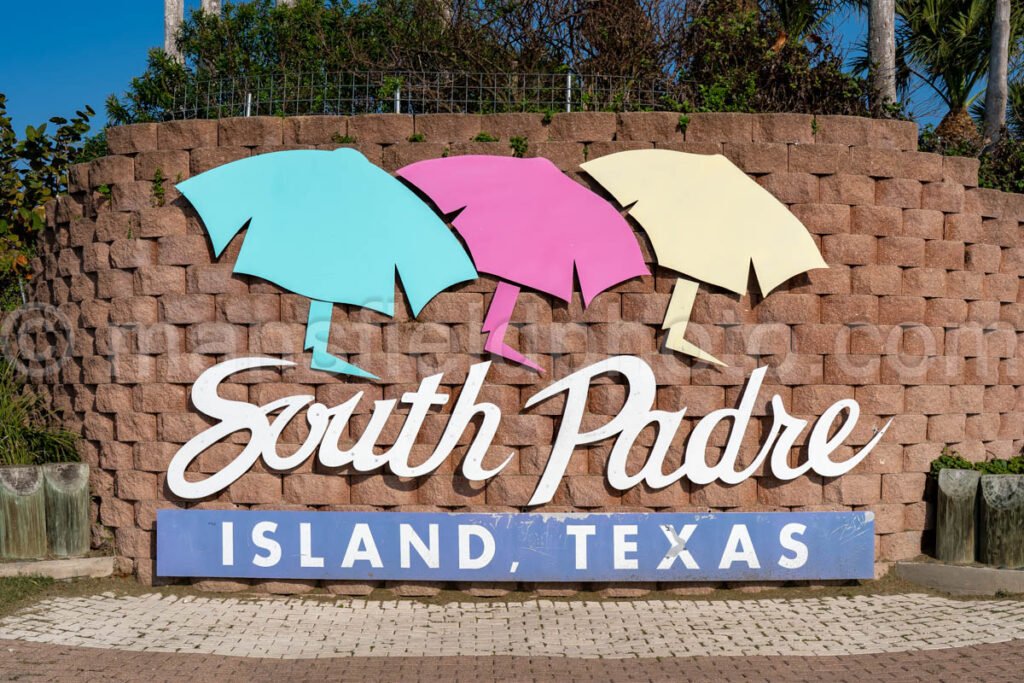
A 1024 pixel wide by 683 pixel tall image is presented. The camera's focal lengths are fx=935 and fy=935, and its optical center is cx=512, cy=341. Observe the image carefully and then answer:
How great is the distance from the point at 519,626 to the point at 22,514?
4.18 m

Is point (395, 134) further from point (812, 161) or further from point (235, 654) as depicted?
point (235, 654)

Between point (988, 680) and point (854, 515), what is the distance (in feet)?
6.39

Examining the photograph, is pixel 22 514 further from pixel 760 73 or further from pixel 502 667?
pixel 760 73

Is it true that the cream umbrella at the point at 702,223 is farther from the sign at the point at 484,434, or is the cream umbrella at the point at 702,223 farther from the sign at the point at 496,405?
the sign at the point at 484,434

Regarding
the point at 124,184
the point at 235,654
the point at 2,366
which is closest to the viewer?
the point at 235,654

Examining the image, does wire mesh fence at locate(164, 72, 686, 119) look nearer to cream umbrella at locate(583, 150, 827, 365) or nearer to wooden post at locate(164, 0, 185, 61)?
cream umbrella at locate(583, 150, 827, 365)

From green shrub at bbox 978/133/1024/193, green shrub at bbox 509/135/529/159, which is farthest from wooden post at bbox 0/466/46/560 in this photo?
green shrub at bbox 978/133/1024/193

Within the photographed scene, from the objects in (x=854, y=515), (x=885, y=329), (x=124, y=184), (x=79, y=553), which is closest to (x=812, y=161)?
(x=885, y=329)

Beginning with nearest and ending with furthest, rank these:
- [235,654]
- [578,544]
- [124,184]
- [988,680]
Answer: [988,680], [235,654], [578,544], [124,184]

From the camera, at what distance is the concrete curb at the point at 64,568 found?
7.48 metres

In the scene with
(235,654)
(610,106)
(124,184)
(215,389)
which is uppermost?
(610,106)

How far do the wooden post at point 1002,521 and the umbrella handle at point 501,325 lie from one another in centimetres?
383

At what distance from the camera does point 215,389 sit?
24.5ft

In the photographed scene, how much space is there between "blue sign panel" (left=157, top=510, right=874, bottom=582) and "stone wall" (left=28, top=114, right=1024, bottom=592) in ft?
0.49
